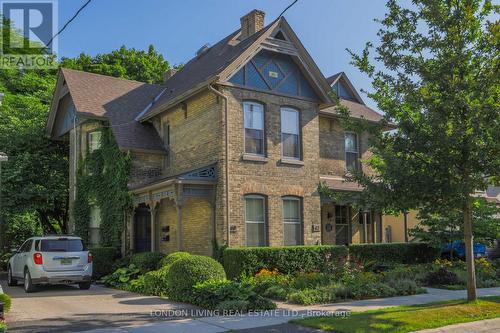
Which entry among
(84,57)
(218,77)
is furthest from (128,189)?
(84,57)

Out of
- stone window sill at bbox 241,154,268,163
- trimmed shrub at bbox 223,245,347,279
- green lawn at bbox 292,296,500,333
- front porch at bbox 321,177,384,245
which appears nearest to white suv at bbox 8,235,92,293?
trimmed shrub at bbox 223,245,347,279

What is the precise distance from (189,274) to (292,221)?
6.99 meters

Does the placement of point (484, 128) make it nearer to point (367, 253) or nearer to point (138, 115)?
point (367, 253)

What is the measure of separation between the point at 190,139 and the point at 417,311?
37.7 feet

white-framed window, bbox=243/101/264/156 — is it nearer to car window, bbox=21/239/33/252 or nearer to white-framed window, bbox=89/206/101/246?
car window, bbox=21/239/33/252

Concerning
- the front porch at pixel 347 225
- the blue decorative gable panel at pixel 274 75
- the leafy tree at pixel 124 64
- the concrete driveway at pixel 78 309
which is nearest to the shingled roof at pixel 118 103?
the blue decorative gable panel at pixel 274 75

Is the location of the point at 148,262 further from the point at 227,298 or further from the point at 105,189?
the point at 227,298

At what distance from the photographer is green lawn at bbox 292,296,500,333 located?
9.13m

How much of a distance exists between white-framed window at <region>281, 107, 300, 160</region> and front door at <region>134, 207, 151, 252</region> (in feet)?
21.8

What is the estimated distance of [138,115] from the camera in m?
23.2

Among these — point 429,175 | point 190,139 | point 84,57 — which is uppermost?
point 84,57

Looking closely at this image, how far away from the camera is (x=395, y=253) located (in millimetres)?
21156

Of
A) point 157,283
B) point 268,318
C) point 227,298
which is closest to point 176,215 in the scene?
point 157,283

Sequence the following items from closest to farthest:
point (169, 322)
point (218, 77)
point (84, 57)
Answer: point (169, 322) → point (218, 77) → point (84, 57)
